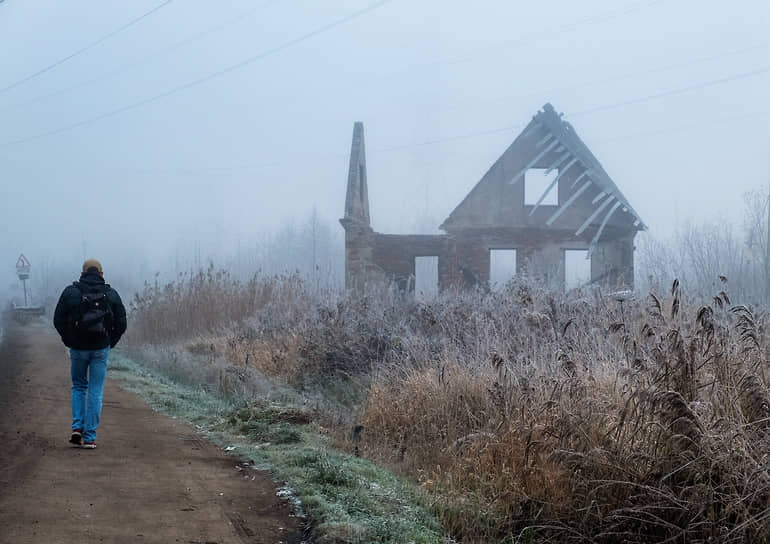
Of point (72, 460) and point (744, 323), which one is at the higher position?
point (744, 323)

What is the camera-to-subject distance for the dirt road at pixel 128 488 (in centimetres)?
528

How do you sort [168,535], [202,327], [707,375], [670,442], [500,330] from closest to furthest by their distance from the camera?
[168,535] < [670,442] < [707,375] < [500,330] < [202,327]

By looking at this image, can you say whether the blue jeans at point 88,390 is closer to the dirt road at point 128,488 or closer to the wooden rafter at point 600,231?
the dirt road at point 128,488

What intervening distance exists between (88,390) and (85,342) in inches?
20.5

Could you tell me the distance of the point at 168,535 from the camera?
5.21 metres

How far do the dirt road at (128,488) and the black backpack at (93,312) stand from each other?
122cm

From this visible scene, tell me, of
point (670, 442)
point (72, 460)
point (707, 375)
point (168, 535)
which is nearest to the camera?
point (168, 535)

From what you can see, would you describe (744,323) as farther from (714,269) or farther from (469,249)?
(714,269)

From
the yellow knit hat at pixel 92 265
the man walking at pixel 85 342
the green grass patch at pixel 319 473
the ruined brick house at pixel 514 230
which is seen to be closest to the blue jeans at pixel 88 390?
the man walking at pixel 85 342

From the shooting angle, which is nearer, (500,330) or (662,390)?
(662,390)

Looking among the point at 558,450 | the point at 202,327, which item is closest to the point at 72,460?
the point at 558,450

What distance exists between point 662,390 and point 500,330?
4.84m

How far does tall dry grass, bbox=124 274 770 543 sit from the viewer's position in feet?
17.6

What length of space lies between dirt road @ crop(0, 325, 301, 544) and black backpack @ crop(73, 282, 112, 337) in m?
1.22
